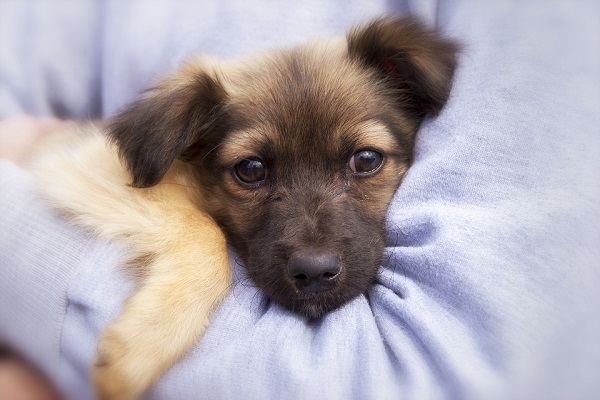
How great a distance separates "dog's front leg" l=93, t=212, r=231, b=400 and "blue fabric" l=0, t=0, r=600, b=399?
0.05m

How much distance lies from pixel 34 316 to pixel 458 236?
4.14ft

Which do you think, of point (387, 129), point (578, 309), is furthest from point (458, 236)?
point (387, 129)

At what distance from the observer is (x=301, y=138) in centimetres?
191

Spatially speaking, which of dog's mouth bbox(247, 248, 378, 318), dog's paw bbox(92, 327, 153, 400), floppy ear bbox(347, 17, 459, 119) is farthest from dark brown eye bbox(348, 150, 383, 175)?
dog's paw bbox(92, 327, 153, 400)

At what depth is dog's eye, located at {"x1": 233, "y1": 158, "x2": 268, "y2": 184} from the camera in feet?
6.51

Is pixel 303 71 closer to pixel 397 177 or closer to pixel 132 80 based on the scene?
pixel 397 177

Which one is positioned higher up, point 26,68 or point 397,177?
point 26,68

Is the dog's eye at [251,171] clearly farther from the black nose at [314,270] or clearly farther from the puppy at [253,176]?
the black nose at [314,270]

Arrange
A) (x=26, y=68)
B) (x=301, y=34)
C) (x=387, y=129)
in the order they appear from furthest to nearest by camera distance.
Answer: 1. (x=26, y=68)
2. (x=301, y=34)
3. (x=387, y=129)

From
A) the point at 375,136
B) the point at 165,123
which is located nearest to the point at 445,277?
the point at 375,136

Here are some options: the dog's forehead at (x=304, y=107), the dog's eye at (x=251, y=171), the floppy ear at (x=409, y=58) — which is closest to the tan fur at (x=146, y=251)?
the dog's eye at (x=251, y=171)

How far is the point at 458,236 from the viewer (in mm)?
1441

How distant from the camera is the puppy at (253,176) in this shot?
163 centimetres

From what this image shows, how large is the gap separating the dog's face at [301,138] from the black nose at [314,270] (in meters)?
0.02
